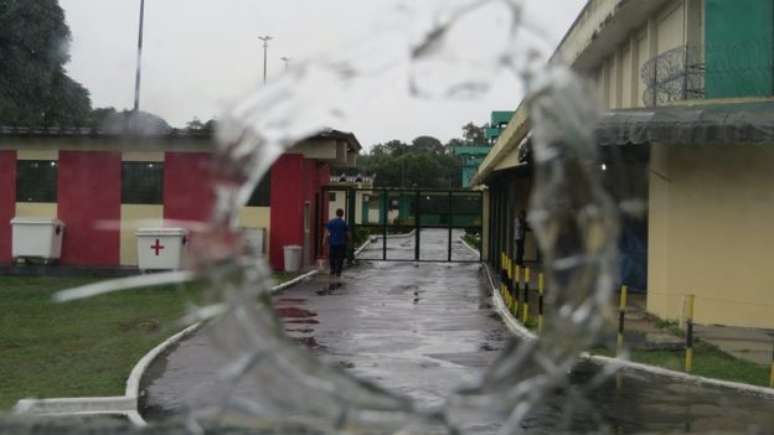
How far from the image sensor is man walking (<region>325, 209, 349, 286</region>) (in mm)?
21672

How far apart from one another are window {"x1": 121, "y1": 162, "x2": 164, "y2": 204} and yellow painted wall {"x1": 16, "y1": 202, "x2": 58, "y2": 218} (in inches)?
71.2

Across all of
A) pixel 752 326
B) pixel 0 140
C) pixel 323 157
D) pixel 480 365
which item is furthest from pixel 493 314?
pixel 0 140

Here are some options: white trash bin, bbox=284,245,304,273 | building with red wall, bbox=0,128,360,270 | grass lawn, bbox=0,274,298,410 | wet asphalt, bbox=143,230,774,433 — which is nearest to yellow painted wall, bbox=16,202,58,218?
building with red wall, bbox=0,128,360,270

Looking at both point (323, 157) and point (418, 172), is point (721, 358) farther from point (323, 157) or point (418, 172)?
point (418, 172)

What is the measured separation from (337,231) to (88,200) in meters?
6.57

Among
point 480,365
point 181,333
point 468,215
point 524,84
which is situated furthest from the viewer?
point 468,215

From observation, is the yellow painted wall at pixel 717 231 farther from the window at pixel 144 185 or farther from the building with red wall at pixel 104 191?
the window at pixel 144 185

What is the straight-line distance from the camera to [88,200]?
23.5 m

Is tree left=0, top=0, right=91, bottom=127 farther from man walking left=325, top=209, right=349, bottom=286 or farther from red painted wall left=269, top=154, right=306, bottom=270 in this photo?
man walking left=325, top=209, right=349, bottom=286

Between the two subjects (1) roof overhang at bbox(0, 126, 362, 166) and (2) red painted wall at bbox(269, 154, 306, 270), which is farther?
(2) red painted wall at bbox(269, 154, 306, 270)

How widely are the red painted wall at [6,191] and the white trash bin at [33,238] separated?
1501 millimetres

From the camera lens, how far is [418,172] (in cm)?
3008

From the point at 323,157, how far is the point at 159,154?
161 inches

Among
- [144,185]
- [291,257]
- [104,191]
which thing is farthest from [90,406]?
[104,191]
